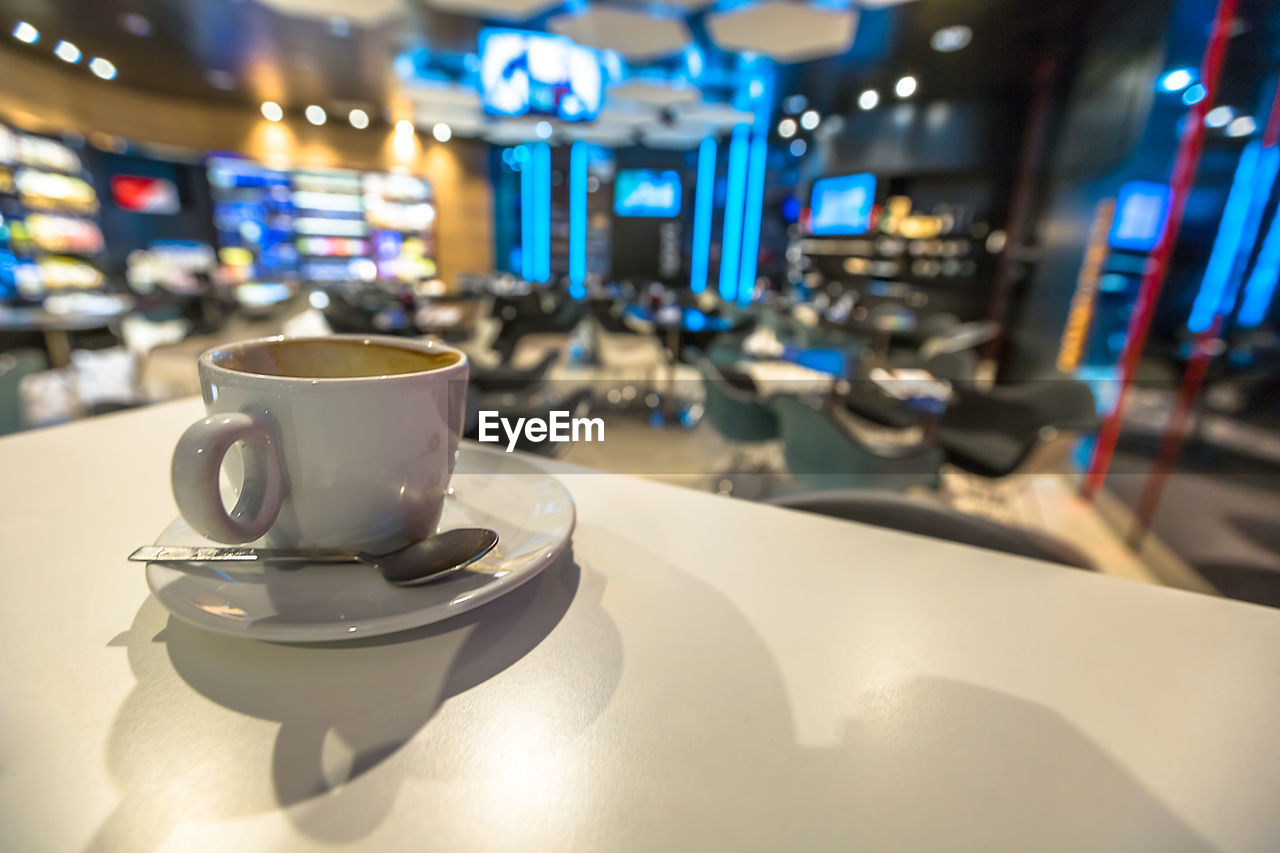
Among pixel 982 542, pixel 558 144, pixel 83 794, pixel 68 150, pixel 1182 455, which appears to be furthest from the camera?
pixel 558 144

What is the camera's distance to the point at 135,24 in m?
4.59

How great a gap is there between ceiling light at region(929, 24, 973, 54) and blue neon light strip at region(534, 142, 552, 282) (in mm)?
6685

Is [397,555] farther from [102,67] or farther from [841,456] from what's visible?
[102,67]

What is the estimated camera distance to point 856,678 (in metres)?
0.33

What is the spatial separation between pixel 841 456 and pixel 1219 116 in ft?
8.48

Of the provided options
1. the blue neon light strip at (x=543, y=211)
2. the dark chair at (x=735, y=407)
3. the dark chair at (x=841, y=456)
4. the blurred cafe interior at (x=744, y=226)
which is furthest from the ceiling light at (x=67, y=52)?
the dark chair at (x=841, y=456)

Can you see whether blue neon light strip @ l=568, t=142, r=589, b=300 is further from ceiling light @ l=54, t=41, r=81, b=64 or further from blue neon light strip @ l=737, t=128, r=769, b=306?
ceiling light @ l=54, t=41, r=81, b=64

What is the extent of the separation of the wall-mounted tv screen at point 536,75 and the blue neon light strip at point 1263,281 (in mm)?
4376

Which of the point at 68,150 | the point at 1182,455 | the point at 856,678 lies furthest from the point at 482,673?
the point at 68,150

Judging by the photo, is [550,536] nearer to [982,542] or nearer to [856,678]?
[856,678]

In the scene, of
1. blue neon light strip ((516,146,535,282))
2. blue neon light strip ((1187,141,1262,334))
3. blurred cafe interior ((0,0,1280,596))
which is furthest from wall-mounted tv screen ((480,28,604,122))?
blue neon light strip ((516,146,535,282))

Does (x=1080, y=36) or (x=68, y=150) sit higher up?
(x=1080, y=36)

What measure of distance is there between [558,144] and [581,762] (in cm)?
1081

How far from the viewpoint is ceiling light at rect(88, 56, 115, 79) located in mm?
5496
